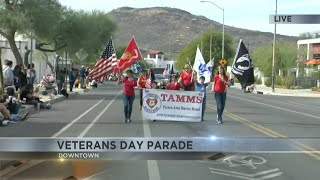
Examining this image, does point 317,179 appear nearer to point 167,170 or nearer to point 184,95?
point 167,170

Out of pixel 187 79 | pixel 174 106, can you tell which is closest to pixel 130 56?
pixel 187 79

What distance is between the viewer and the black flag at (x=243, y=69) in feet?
66.6

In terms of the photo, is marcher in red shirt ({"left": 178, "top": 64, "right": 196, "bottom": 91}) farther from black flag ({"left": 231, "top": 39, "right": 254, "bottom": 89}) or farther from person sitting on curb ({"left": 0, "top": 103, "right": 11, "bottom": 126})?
person sitting on curb ({"left": 0, "top": 103, "right": 11, "bottom": 126})

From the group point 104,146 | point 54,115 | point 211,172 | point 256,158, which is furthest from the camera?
point 54,115

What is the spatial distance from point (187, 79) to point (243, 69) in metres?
2.28

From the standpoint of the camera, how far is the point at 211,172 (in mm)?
8680

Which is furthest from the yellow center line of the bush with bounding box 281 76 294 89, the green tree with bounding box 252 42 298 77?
the green tree with bounding box 252 42 298 77

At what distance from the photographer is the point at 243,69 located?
2050 centimetres

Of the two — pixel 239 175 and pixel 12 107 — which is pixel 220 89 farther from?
pixel 239 175

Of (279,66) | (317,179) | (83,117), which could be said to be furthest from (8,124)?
(279,66)

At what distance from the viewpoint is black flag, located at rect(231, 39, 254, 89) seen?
2031 centimetres

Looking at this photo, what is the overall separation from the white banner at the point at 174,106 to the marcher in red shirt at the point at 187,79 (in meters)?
0.93

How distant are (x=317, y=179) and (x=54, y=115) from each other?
13.1 m

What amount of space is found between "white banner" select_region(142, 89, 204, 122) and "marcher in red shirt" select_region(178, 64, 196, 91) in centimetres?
93
